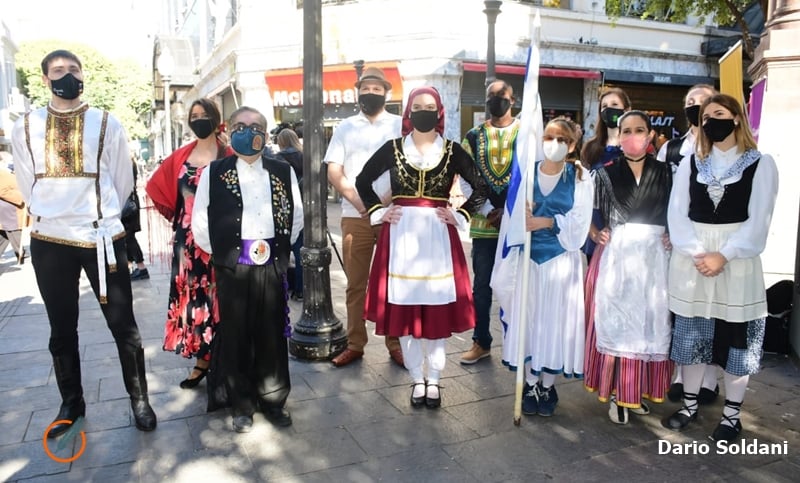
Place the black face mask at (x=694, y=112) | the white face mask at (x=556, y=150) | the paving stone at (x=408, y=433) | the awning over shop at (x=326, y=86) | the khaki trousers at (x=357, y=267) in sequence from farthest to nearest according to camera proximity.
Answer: the awning over shop at (x=326, y=86)
the khaki trousers at (x=357, y=267)
the black face mask at (x=694, y=112)
the white face mask at (x=556, y=150)
the paving stone at (x=408, y=433)

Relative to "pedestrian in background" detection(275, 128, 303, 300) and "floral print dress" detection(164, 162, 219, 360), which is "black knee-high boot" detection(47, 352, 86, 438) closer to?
"floral print dress" detection(164, 162, 219, 360)

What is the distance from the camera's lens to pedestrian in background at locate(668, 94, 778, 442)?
138 inches

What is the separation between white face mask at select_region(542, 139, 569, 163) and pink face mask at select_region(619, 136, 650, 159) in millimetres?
383

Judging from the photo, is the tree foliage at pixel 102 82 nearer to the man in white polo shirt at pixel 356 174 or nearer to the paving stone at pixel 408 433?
the man in white polo shirt at pixel 356 174

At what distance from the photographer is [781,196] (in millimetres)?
6027

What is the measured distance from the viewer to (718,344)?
372 centimetres

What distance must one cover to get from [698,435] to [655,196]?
147cm

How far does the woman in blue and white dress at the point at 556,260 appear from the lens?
12.5ft

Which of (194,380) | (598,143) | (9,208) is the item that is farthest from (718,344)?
(9,208)

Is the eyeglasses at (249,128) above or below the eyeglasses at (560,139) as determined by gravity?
above

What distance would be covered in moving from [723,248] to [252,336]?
2812mm

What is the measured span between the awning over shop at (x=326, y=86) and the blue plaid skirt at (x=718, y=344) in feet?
44.2

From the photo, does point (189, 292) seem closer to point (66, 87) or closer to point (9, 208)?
point (66, 87)

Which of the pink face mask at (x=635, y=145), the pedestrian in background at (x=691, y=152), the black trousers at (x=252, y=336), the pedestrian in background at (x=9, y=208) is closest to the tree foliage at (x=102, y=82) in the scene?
the pedestrian in background at (x=9, y=208)
